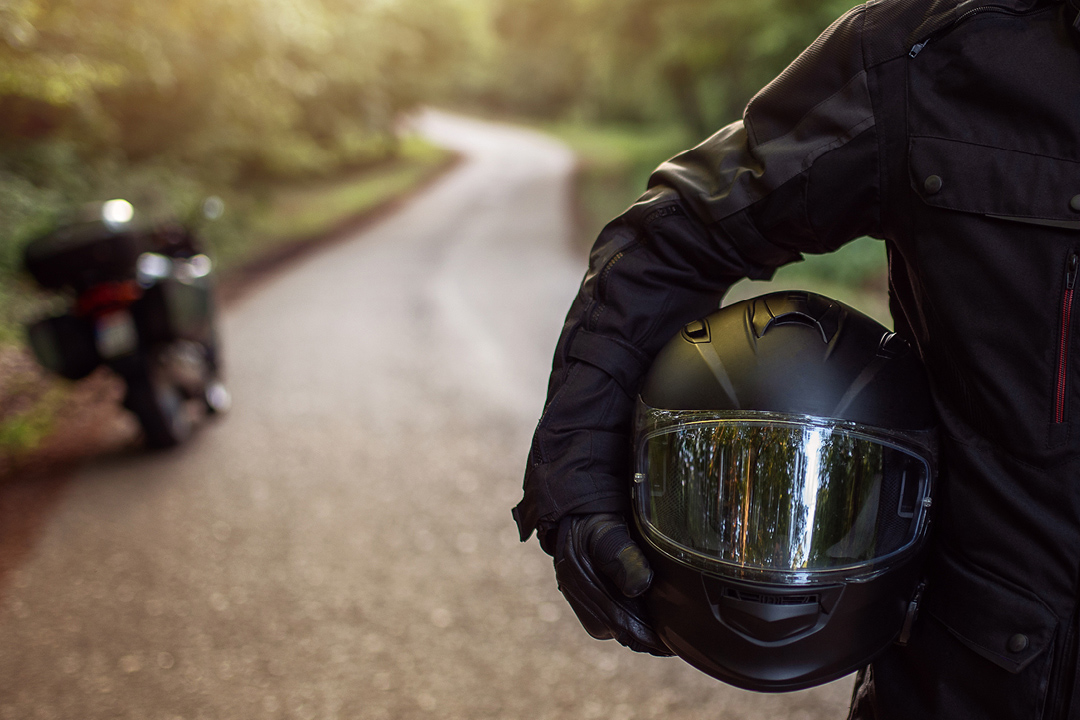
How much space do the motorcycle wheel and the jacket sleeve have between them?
12.0ft

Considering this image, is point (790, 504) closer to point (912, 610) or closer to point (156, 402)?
point (912, 610)

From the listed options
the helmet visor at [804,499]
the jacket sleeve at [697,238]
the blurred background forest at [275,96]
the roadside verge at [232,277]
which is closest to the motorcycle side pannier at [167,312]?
the roadside verge at [232,277]

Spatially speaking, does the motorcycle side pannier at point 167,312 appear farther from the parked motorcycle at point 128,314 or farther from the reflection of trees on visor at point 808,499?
the reflection of trees on visor at point 808,499

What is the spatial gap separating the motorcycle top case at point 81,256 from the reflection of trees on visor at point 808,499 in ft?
12.9

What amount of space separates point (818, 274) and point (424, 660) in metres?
6.83

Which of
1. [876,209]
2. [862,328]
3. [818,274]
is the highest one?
[876,209]

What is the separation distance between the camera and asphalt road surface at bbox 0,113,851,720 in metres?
2.77

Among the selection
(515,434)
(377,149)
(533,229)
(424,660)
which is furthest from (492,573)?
(377,149)

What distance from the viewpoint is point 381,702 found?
2748 mm

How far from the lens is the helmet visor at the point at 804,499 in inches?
53.8

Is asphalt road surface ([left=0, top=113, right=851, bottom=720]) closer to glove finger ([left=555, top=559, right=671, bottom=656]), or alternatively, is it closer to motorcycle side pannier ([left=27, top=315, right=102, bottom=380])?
motorcycle side pannier ([left=27, top=315, right=102, bottom=380])

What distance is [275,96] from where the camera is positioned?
46.5ft

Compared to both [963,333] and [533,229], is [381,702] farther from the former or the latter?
[533,229]

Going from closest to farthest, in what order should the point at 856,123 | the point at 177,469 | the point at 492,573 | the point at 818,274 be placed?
the point at 856,123, the point at 492,573, the point at 177,469, the point at 818,274
